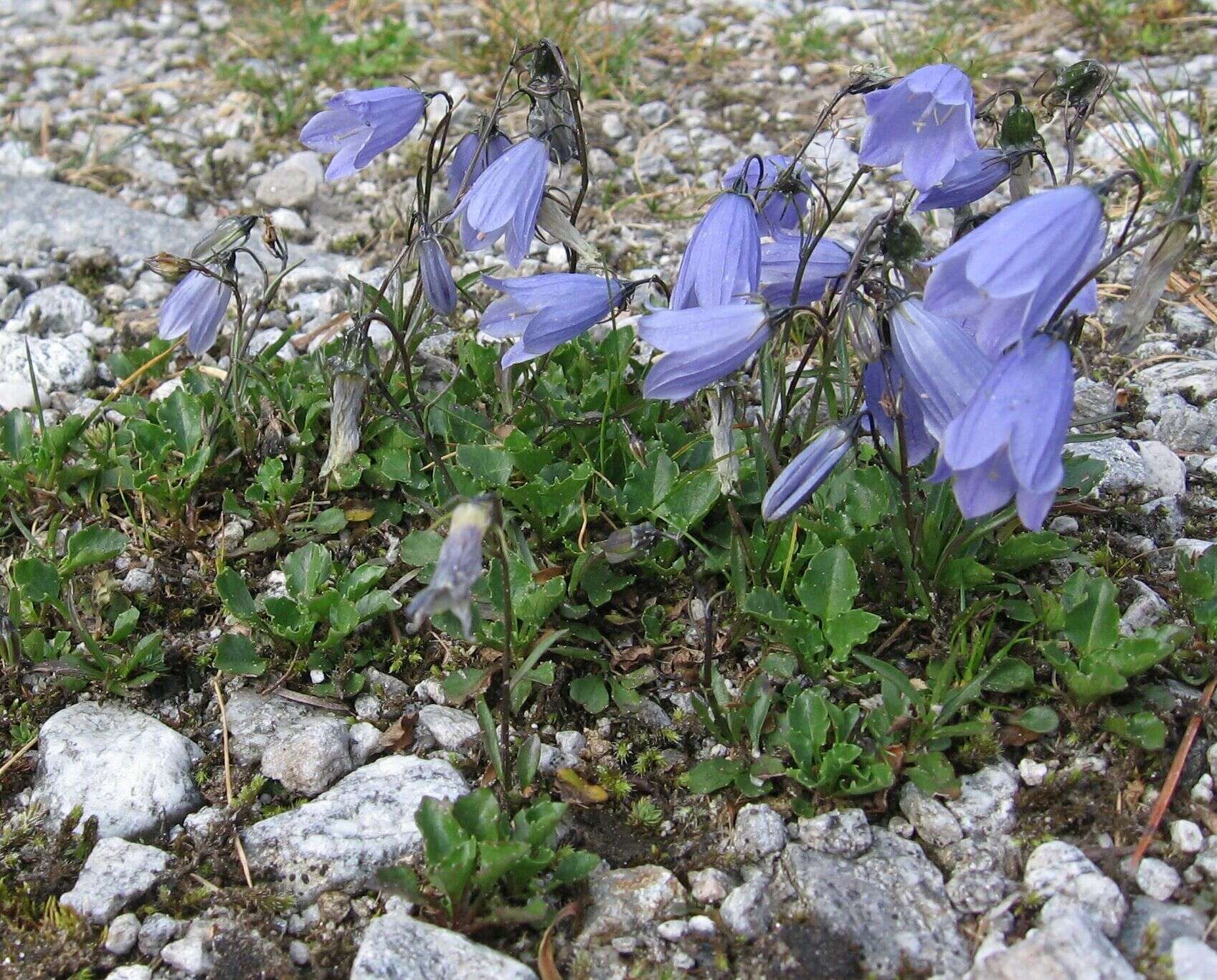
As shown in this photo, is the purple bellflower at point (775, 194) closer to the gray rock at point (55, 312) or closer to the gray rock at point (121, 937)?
the gray rock at point (121, 937)

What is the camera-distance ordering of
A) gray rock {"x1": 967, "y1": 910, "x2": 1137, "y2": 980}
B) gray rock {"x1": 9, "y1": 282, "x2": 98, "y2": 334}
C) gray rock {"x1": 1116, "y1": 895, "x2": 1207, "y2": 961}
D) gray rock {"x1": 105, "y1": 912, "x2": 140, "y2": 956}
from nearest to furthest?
gray rock {"x1": 967, "y1": 910, "x2": 1137, "y2": 980}, gray rock {"x1": 1116, "y1": 895, "x2": 1207, "y2": 961}, gray rock {"x1": 105, "y1": 912, "x2": 140, "y2": 956}, gray rock {"x1": 9, "y1": 282, "x2": 98, "y2": 334}

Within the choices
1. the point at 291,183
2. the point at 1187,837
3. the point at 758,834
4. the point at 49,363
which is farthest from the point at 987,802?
the point at 291,183

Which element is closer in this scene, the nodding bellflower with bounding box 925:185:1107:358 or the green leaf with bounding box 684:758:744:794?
the nodding bellflower with bounding box 925:185:1107:358

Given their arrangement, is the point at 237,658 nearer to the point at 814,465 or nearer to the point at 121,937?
the point at 121,937

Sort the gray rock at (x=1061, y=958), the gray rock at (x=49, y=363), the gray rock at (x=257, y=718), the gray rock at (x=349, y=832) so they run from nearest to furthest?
the gray rock at (x=1061, y=958) → the gray rock at (x=349, y=832) → the gray rock at (x=257, y=718) → the gray rock at (x=49, y=363)

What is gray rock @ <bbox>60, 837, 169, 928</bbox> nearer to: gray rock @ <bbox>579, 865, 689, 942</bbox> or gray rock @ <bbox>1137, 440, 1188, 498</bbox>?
gray rock @ <bbox>579, 865, 689, 942</bbox>

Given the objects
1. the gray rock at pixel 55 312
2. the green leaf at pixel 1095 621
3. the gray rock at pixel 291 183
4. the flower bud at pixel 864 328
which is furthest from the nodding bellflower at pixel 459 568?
the gray rock at pixel 291 183

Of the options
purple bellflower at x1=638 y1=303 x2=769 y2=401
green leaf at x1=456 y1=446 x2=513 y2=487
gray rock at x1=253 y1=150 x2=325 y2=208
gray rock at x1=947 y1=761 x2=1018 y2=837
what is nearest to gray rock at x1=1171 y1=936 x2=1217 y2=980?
gray rock at x1=947 y1=761 x2=1018 y2=837
